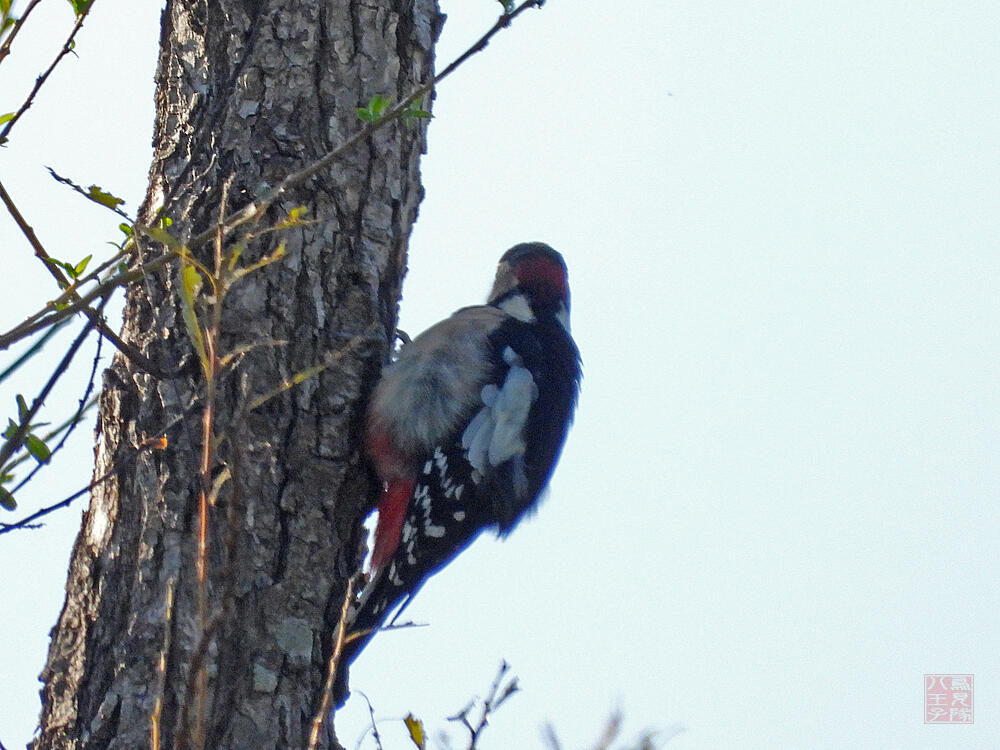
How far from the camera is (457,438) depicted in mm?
3189

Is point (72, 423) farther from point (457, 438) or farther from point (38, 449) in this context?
point (457, 438)

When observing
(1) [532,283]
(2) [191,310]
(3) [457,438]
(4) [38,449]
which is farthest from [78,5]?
(1) [532,283]

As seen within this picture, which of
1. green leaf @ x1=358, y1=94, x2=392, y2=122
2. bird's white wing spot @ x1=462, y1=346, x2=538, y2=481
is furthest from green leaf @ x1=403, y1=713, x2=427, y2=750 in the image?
bird's white wing spot @ x1=462, y1=346, x2=538, y2=481

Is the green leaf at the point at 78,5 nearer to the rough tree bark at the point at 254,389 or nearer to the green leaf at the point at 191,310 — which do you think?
the rough tree bark at the point at 254,389

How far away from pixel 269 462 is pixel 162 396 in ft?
0.83

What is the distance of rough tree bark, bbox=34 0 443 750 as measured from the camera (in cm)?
226

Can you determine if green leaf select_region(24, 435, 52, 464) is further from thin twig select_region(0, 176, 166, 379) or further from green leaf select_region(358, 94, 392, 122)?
green leaf select_region(358, 94, 392, 122)

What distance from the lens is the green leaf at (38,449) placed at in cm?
194

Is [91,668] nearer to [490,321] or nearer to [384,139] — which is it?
[384,139]

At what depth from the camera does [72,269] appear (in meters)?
2.03

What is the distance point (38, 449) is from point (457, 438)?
138 cm

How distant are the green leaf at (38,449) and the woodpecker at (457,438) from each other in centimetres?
93

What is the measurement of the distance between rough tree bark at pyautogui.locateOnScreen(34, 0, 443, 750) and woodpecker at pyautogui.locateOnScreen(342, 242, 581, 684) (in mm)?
152

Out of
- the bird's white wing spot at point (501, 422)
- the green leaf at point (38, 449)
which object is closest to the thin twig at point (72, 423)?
the green leaf at point (38, 449)
